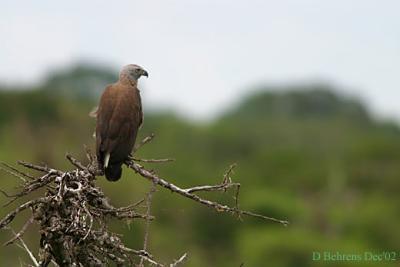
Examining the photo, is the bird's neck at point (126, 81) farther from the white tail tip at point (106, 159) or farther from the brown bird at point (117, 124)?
the white tail tip at point (106, 159)

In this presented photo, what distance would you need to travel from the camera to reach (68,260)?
5.81 metres

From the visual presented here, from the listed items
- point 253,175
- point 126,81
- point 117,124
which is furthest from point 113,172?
point 253,175

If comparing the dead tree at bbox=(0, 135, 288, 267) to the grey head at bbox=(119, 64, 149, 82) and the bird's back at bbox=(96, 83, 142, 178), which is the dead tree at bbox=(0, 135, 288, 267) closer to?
the bird's back at bbox=(96, 83, 142, 178)

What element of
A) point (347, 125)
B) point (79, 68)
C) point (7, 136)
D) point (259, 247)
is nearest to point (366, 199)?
point (259, 247)

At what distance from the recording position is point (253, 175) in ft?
181

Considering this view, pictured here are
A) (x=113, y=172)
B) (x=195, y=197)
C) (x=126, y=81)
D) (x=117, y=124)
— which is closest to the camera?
(x=195, y=197)

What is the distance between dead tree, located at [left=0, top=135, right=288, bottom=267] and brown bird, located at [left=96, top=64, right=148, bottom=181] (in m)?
1.16

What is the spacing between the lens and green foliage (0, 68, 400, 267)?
40.0 m

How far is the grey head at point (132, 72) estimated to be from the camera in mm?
8461

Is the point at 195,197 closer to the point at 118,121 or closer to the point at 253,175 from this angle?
the point at 118,121

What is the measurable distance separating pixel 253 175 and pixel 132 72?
1838 inches

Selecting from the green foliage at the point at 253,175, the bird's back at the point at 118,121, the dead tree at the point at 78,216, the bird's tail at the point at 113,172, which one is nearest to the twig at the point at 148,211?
the dead tree at the point at 78,216

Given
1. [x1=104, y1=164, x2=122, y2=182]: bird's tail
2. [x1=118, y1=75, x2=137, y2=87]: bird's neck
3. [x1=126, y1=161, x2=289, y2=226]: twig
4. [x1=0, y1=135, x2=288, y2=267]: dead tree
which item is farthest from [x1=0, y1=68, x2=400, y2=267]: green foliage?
[x1=0, y1=135, x2=288, y2=267]: dead tree

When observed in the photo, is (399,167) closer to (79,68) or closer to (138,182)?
(138,182)
